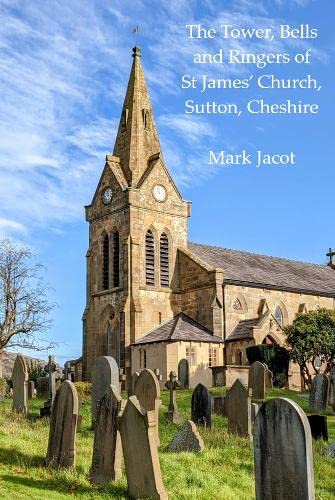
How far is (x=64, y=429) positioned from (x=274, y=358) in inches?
1107

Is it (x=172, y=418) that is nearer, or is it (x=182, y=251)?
(x=172, y=418)

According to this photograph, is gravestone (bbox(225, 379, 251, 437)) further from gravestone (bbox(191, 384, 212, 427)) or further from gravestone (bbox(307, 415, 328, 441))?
gravestone (bbox(307, 415, 328, 441))

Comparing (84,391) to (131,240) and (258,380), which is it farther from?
(131,240)

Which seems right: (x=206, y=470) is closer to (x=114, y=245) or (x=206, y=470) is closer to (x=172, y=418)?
(x=172, y=418)

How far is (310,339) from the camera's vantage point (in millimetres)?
39969

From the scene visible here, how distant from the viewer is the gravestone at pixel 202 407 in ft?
62.0

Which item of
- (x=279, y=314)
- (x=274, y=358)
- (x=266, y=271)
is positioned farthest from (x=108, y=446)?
(x=266, y=271)

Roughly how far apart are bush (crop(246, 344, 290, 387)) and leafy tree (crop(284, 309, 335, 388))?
594 mm

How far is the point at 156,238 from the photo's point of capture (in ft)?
153

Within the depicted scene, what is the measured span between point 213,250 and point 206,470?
38578 mm

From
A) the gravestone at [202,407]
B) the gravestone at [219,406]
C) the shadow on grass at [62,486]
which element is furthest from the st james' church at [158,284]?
the shadow on grass at [62,486]

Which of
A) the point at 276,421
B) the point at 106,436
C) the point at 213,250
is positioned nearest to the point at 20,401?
the point at 106,436

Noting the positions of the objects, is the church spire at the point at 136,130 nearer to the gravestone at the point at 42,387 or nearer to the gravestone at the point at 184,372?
the gravestone at the point at 184,372

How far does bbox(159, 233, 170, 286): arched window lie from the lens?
4662cm
